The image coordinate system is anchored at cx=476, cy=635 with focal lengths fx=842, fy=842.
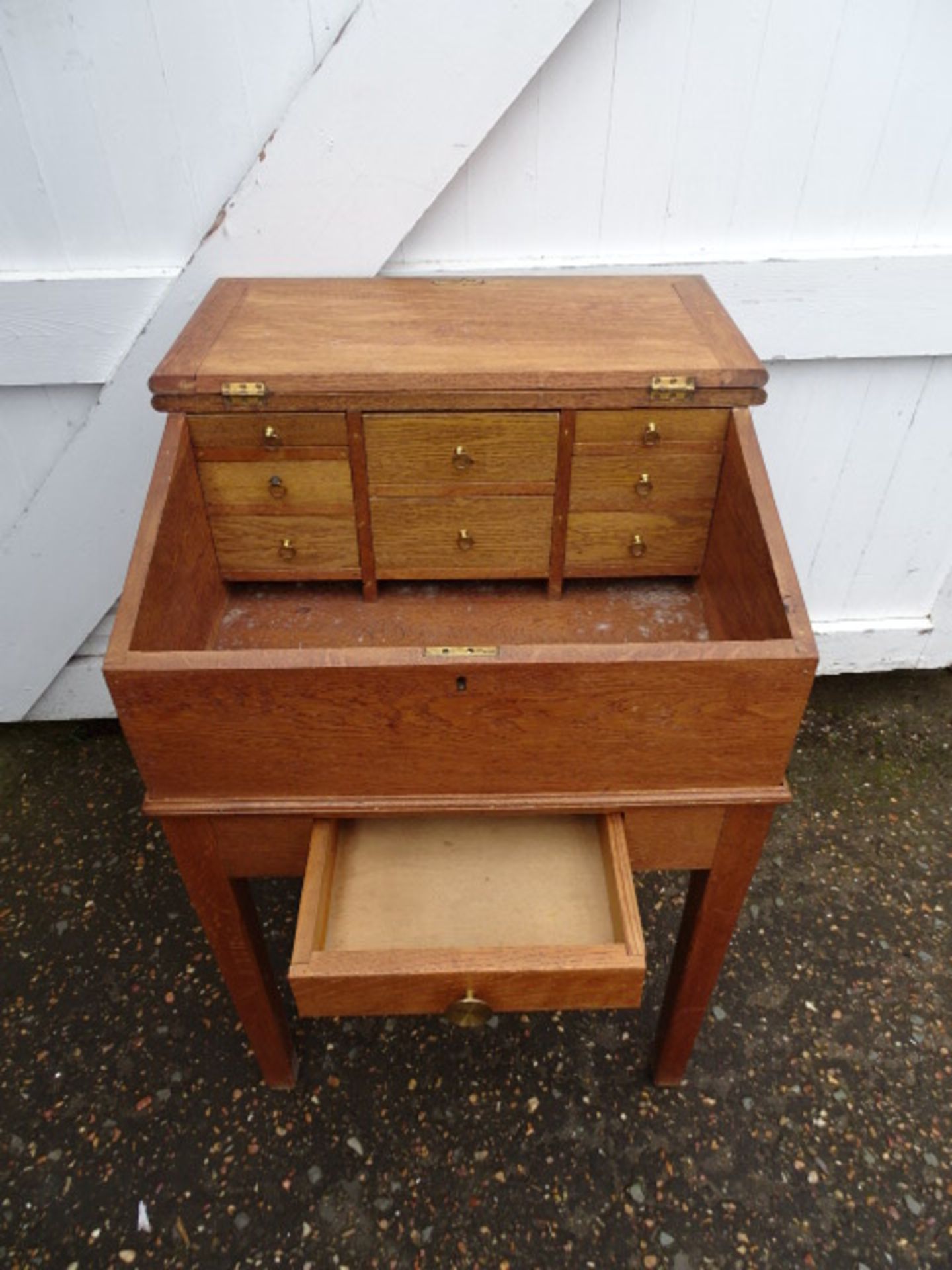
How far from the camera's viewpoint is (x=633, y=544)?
1562 millimetres

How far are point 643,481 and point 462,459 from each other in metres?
0.32

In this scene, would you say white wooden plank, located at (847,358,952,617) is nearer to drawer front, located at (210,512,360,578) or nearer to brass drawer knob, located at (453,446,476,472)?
brass drawer knob, located at (453,446,476,472)

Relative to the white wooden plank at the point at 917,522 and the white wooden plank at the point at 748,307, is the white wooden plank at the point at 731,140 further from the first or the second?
the white wooden plank at the point at 917,522

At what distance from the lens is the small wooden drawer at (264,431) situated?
54.9 inches

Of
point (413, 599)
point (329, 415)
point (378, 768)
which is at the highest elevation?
point (329, 415)

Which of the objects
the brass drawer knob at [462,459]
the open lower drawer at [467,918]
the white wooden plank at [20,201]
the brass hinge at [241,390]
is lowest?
the open lower drawer at [467,918]

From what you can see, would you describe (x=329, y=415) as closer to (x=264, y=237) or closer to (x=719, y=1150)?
(x=264, y=237)

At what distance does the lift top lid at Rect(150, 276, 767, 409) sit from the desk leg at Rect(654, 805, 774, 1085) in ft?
2.28

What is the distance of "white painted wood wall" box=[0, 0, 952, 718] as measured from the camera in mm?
1606

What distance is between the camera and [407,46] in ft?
5.16

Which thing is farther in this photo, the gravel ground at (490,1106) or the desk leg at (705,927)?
the gravel ground at (490,1106)

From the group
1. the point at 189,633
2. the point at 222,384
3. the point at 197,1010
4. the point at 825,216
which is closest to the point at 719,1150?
the point at 197,1010

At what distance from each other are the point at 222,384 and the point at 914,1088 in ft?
6.42

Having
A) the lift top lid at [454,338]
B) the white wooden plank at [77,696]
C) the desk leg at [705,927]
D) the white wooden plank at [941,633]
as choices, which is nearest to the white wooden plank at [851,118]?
the lift top lid at [454,338]
